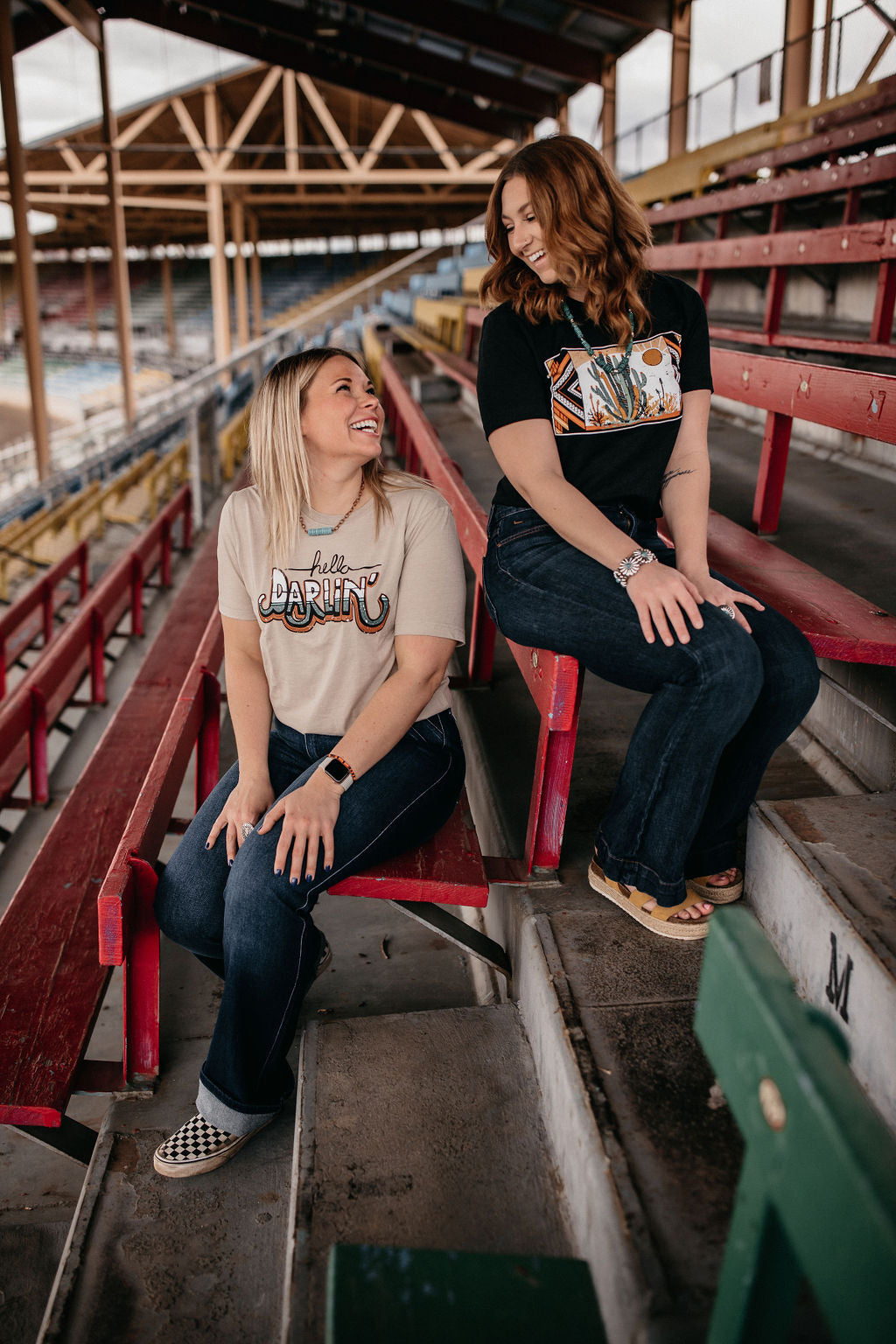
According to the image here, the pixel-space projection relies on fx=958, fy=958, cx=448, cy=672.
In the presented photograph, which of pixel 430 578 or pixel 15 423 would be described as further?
pixel 15 423

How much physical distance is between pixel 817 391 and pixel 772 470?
0.38m

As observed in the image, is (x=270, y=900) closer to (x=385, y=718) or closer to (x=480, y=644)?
(x=385, y=718)

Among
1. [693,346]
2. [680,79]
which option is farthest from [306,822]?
[680,79]

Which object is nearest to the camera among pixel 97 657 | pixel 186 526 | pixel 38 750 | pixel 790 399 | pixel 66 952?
pixel 66 952

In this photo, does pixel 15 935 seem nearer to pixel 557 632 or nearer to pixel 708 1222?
pixel 557 632

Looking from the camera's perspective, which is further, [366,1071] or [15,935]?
[15,935]

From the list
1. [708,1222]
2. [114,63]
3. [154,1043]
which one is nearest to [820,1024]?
[708,1222]

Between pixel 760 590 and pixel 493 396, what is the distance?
0.67 metres

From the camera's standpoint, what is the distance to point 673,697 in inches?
63.8

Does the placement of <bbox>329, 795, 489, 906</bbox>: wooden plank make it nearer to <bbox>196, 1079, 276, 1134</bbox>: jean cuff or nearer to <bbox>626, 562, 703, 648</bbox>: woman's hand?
<bbox>196, 1079, 276, 1134</bbox>: jean cuff

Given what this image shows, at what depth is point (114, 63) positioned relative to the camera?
18.1 meters

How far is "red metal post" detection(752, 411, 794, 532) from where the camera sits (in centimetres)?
268

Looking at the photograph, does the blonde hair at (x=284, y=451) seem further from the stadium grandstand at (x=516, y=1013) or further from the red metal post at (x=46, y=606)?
the red metal post at (x=46, y=606)

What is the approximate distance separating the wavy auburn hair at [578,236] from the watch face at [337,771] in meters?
0.92
